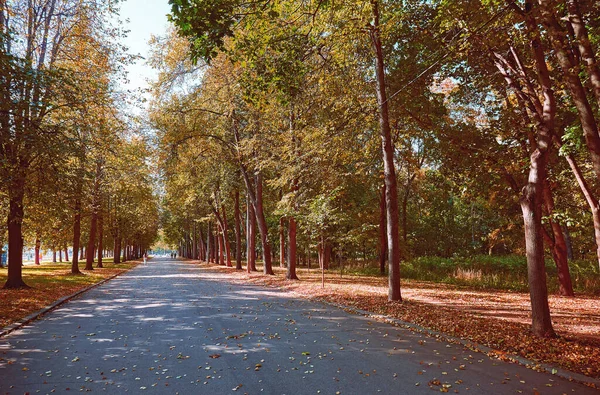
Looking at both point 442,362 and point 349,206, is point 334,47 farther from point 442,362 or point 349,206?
point 349,206

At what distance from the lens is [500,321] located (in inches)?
341

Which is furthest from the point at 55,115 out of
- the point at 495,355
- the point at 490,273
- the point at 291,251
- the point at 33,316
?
the point at 490,273

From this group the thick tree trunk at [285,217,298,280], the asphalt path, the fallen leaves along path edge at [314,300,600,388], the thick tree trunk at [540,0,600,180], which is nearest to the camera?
the asphalt path

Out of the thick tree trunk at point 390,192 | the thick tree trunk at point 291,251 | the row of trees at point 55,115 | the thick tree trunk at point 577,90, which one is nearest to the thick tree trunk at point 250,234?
the thick tree trunk at point 291,251

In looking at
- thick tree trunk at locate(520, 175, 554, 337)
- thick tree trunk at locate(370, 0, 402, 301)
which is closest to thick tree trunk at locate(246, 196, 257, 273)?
thick tree trunk at locate(370, 0, 402, 301)

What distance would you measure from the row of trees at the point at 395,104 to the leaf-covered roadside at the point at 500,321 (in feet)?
2.14

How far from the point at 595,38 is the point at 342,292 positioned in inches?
407

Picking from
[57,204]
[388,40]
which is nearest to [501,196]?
[388,40]

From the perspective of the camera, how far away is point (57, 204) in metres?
13.1

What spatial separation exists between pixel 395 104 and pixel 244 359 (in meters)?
9.69

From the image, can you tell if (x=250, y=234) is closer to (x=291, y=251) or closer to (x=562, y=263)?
(x=291, y=251)

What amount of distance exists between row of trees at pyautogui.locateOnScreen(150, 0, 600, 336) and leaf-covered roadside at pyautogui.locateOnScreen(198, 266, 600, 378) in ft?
2.14

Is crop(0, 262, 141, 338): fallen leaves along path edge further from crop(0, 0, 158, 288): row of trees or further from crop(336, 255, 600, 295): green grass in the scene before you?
crop(336, 255, 600, 295): green grass

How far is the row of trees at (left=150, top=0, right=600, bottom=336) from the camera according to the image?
7.05 m
